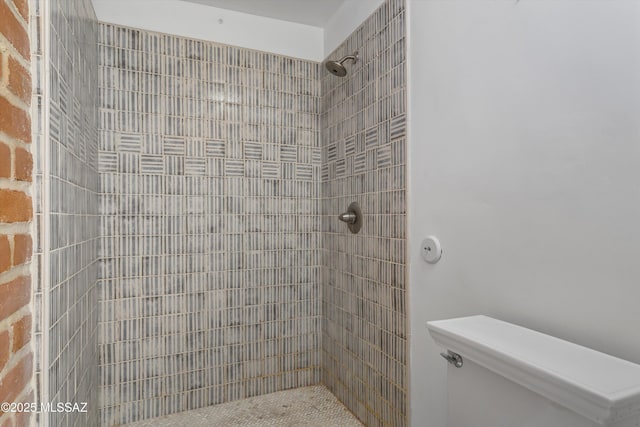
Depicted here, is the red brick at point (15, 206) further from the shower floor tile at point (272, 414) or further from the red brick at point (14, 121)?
the shower floor tile at point (272, 414)

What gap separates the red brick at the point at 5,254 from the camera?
72 cm

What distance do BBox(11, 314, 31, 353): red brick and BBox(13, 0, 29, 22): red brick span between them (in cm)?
71

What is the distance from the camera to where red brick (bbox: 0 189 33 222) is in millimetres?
737

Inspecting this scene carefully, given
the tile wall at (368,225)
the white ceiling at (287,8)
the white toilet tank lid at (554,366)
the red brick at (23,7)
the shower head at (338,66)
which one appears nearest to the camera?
the white toilet tank lid at (554,366)

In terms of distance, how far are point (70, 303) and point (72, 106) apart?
647 millimetres

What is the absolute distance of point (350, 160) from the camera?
1.86m

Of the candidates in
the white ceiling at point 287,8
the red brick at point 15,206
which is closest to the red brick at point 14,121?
the red brick at point 15,206

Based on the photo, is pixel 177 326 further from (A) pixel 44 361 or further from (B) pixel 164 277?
(A) pixel 44 361

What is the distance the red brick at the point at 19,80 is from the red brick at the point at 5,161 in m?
0.14

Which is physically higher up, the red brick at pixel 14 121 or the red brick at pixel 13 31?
the red brick at pixel 13 31

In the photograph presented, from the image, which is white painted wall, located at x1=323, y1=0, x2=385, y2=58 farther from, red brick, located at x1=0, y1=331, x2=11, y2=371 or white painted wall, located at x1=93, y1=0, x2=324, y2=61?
red brick, located at x1=0, y1=331, x2=11, y2=371

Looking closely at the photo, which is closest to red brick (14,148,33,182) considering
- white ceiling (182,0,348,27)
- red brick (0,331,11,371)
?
red brick (0,331,11,371)

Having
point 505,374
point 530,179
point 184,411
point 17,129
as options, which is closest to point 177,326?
point 184,411

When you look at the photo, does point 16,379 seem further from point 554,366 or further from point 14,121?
point 554,366
